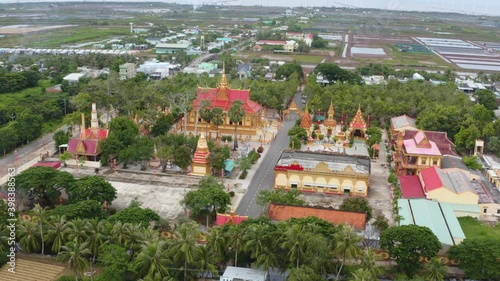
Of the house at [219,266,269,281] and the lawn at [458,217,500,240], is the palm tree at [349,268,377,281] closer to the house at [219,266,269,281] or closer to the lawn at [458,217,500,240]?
the house at [219,266,269,281]

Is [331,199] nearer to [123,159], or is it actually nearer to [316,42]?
[123,159]

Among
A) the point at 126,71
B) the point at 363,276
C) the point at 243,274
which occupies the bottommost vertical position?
the point at 243,274

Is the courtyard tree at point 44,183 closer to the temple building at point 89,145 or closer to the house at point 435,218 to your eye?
the temple building at point 89,145

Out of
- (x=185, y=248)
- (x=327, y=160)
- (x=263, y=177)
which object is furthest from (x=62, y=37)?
(x=185, y=248)

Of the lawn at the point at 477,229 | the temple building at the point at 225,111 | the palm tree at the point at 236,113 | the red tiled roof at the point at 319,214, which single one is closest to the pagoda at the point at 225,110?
the temple building at the point at 225,111

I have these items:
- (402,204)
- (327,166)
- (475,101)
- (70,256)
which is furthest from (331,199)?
(475,101)

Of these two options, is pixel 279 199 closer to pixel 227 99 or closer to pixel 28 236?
pixel 28 236
